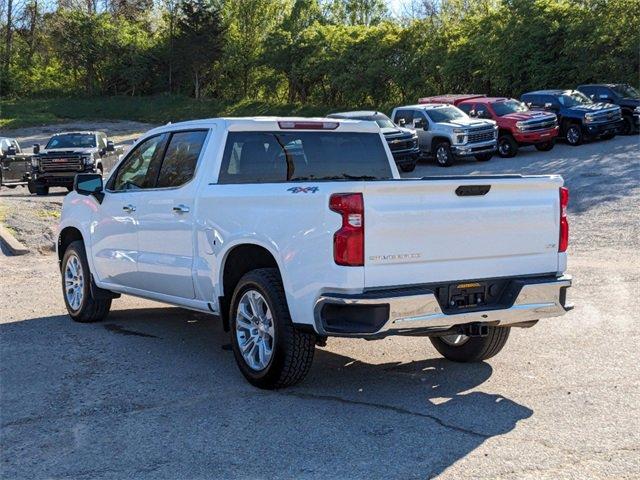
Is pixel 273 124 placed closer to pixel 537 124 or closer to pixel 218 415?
pixel 218 415

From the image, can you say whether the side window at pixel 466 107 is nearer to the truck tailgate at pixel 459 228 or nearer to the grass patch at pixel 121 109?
the truck tailgate at pixel 459 228

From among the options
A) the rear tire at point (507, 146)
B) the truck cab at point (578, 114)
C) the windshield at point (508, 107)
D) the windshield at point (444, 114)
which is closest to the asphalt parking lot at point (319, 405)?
the windshield at point (444, 114)

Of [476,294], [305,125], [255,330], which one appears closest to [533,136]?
[305,125]

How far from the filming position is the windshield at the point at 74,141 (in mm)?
25766

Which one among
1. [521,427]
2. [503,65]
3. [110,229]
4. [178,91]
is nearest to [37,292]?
[110,229]

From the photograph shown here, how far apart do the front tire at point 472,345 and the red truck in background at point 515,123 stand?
21216 mm

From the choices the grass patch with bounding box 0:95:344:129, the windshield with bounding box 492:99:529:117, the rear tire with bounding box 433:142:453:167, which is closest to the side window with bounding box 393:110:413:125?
the rear tire with bounding box 433:142:453:167

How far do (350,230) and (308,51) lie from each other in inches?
1847

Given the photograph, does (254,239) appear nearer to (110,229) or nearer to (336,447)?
(336,447)

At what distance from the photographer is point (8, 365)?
707cm

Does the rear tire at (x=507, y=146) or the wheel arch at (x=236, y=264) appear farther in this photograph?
the rear tire at (x=507, y=146)

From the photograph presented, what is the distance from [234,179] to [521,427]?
2.97 meters

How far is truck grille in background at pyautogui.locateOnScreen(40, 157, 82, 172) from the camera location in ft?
80.6

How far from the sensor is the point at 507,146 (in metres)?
28.1
